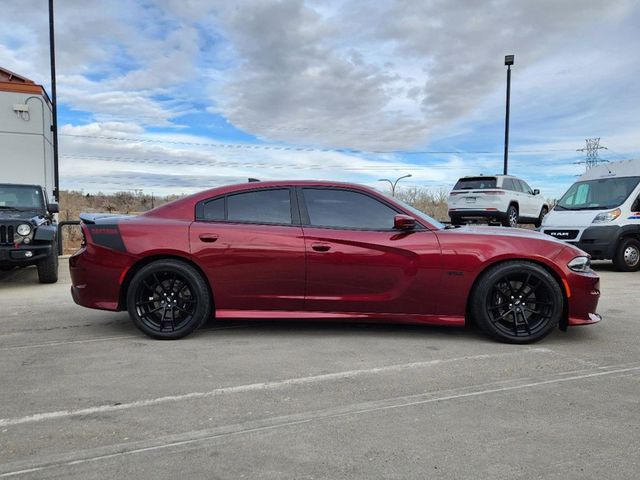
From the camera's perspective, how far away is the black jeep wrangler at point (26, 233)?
7.79 metres

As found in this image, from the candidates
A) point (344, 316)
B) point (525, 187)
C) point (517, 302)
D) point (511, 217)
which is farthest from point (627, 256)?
point (344, 316)

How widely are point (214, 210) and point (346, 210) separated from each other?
1.25 meters

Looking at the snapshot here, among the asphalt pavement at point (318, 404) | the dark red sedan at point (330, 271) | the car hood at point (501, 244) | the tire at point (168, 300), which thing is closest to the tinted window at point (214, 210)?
the dark red sedan at point (330, 271)

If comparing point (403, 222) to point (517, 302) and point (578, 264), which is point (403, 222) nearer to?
point (517, 302)

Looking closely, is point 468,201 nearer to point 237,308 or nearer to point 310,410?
point 237,308

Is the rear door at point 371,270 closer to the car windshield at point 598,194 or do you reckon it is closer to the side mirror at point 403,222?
the side mirror at point 403,222

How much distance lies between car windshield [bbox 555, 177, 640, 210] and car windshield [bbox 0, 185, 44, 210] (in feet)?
34.3

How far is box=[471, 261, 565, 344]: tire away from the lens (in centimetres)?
467

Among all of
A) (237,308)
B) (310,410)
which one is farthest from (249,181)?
(310,410)

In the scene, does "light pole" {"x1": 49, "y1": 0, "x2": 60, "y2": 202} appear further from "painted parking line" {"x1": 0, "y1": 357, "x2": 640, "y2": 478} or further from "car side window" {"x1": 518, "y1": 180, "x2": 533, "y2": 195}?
"car side window" {"x1": 518, "y1": 180, "x2": 533, "y2": 195}

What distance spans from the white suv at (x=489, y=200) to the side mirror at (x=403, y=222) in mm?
11500

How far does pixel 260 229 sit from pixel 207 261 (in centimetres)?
56

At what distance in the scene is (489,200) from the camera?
1566cm

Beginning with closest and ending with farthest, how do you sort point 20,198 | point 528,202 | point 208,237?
point 208,237 < point 20,198 < point 528,202
